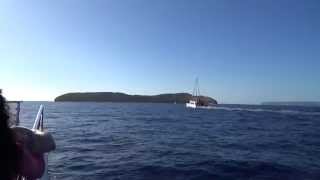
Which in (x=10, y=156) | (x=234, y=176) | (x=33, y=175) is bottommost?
(x=234, y=176)

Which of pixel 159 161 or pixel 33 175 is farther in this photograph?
pixel 159 161

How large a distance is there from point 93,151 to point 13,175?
1863 centimetres

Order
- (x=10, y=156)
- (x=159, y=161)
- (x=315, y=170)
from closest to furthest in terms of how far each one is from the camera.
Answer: (x=10, y=156) < (x=315, y=170) < (x=159, y=161)

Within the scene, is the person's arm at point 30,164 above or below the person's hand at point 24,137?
below

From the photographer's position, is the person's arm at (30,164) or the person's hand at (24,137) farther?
the person's hand at (24,137)

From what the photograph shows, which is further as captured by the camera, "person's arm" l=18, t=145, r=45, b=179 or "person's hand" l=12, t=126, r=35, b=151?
"person's hand" l=12, t=126, r=35, b=151

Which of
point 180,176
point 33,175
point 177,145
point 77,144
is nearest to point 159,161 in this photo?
point 180,176

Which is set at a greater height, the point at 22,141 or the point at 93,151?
the point at 22,141

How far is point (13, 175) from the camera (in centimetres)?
287

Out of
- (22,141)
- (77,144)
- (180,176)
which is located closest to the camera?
(22,141)

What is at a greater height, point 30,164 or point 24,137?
point 24,137

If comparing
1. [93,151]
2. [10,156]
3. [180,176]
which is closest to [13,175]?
[10,156]

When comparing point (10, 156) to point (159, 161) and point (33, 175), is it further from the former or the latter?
point (159, 161)

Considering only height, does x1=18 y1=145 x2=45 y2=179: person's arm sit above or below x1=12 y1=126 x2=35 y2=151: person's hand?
below
